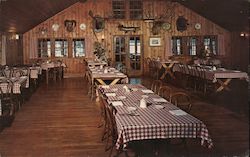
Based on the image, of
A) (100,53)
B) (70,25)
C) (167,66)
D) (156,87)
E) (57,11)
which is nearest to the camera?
(156,87)

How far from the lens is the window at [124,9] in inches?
630

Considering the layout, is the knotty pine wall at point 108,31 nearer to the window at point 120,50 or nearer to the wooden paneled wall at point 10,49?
the window at point 120,50

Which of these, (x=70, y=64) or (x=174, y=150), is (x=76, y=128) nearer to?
(x=174, y=150)

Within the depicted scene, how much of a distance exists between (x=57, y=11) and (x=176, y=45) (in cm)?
597

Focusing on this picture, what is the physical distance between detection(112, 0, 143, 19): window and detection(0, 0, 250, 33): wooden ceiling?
199 centimetres

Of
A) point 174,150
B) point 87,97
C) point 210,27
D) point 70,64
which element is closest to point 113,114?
point 174,150

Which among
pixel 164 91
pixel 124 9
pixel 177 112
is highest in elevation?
pixel 124 9

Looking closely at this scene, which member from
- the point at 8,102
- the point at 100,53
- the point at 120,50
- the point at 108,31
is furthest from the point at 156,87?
the point at 108,31

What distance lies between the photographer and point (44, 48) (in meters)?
15.8

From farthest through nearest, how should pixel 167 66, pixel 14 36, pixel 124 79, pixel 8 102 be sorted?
1. pixel 167 66
2. pixel 14 36
3. pixel 124 79
4. pixel 8 102

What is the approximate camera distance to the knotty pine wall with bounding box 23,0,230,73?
1561cm

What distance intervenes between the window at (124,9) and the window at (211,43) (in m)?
3.56

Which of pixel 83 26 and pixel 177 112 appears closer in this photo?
pixel 177 112

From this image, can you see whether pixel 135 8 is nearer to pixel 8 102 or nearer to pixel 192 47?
pixel 192 47
